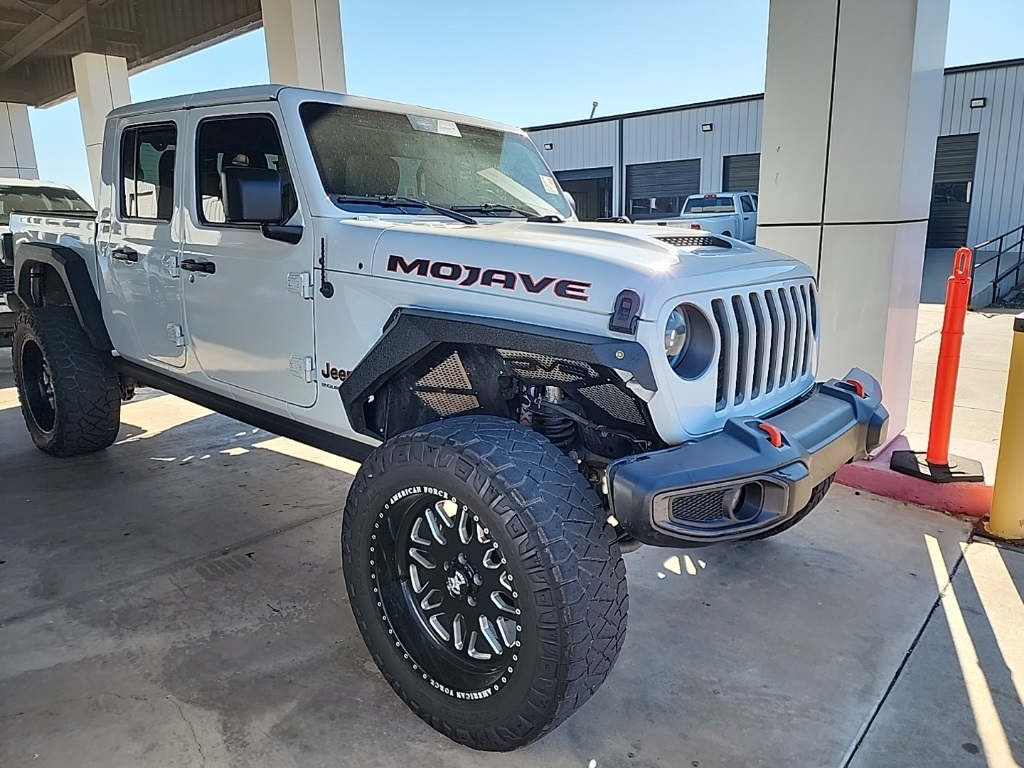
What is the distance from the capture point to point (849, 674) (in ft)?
8.38

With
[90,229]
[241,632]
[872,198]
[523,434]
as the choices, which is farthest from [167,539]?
[872,198]

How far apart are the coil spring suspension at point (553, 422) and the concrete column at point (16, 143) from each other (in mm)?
19873

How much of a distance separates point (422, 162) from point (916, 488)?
313 centimetres

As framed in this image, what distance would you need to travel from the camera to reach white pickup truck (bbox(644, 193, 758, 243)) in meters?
16.9

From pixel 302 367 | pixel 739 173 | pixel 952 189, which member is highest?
pixel 739 173

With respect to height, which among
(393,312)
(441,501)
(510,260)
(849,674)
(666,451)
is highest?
(510,260)

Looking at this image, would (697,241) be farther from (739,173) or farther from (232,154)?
(739,173)

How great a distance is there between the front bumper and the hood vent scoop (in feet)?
2.14

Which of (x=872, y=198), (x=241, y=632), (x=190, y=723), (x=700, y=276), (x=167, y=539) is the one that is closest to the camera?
(x=700, y=276)

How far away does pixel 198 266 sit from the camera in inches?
131

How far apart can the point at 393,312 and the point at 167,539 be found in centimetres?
205

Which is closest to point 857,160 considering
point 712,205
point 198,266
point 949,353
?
point 949,353

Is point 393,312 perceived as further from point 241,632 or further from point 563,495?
point 241,632

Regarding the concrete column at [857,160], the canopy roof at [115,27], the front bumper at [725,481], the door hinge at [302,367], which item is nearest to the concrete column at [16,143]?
the canopy roof at [115,27]
